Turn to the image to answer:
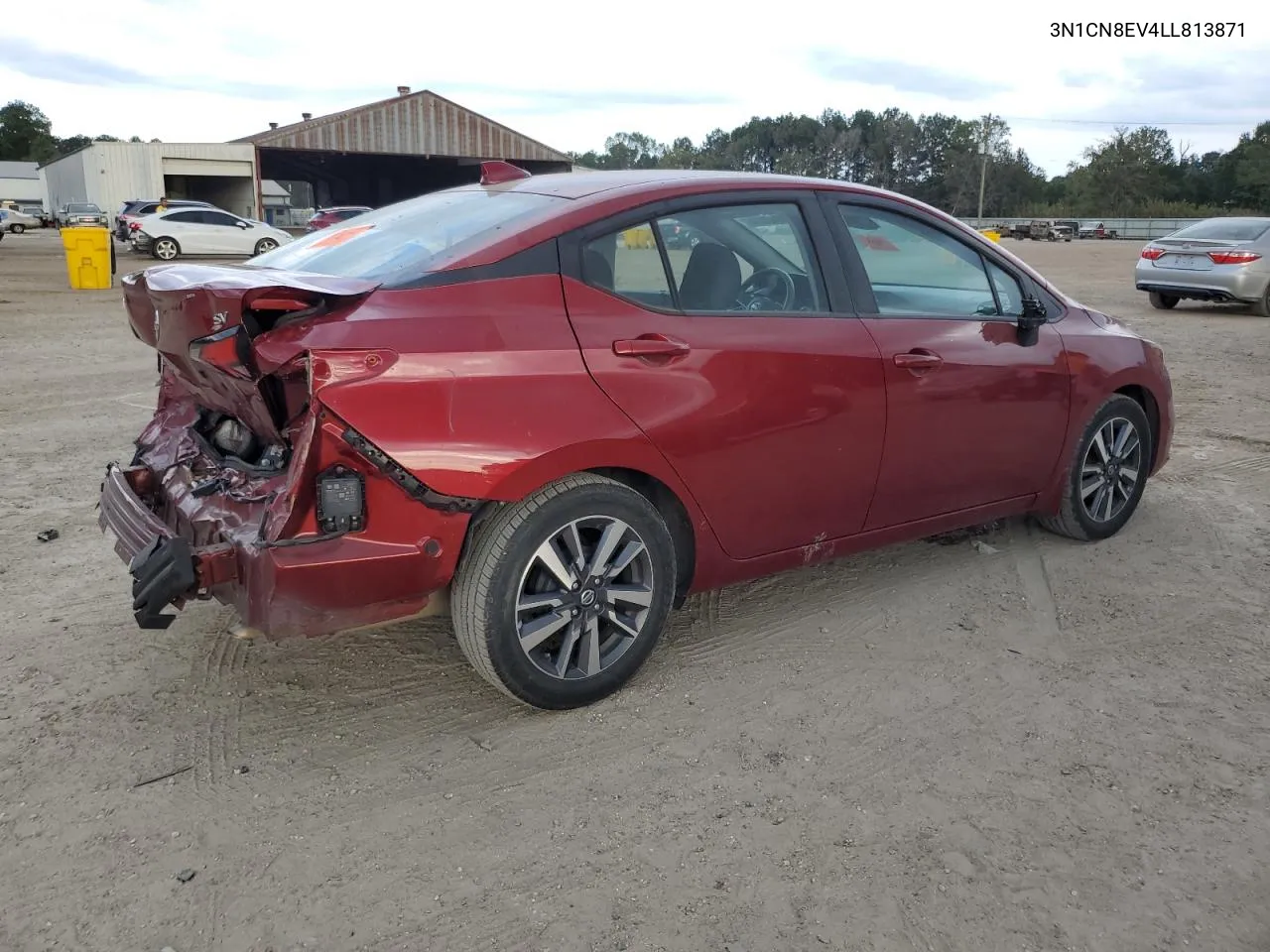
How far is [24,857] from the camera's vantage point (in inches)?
103

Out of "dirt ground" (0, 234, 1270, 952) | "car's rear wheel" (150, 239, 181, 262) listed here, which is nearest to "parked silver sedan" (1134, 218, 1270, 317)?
"dirt ground" (0, 234, 1270, 952)

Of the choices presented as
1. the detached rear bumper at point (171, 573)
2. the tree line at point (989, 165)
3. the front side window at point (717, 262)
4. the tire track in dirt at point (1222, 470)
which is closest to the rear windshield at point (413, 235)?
the front side window at point (717, 262)

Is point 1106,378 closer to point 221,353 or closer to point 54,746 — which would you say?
point 221,353

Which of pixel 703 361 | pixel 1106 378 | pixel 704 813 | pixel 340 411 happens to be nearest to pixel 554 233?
pixel 703 361

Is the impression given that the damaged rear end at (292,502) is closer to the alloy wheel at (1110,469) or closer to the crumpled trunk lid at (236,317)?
the crumpled trunk lid at (236,317)

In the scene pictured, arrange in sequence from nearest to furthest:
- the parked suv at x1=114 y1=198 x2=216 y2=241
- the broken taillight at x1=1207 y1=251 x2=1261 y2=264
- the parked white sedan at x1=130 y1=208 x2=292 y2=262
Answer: the broken taillight at x1=1207 y1=251 x2=1261 y2=264, the parked white sedan at x1=130 y1=208 x2=292 y2=262, the parked suv at x1=114 y1=198 x2=216 y2=241

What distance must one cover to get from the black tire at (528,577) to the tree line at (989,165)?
78.9 metres

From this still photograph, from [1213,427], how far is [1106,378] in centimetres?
361

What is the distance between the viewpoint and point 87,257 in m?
18.7

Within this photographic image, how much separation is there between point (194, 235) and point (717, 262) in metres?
28.1

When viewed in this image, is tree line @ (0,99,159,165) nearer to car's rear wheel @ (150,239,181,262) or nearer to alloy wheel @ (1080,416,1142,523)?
car's rear wheel @ (150,239,181,262)

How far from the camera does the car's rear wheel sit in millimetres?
27656

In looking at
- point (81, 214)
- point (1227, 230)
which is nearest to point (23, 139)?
point (81, 214)

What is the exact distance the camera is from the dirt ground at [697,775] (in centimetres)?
243
